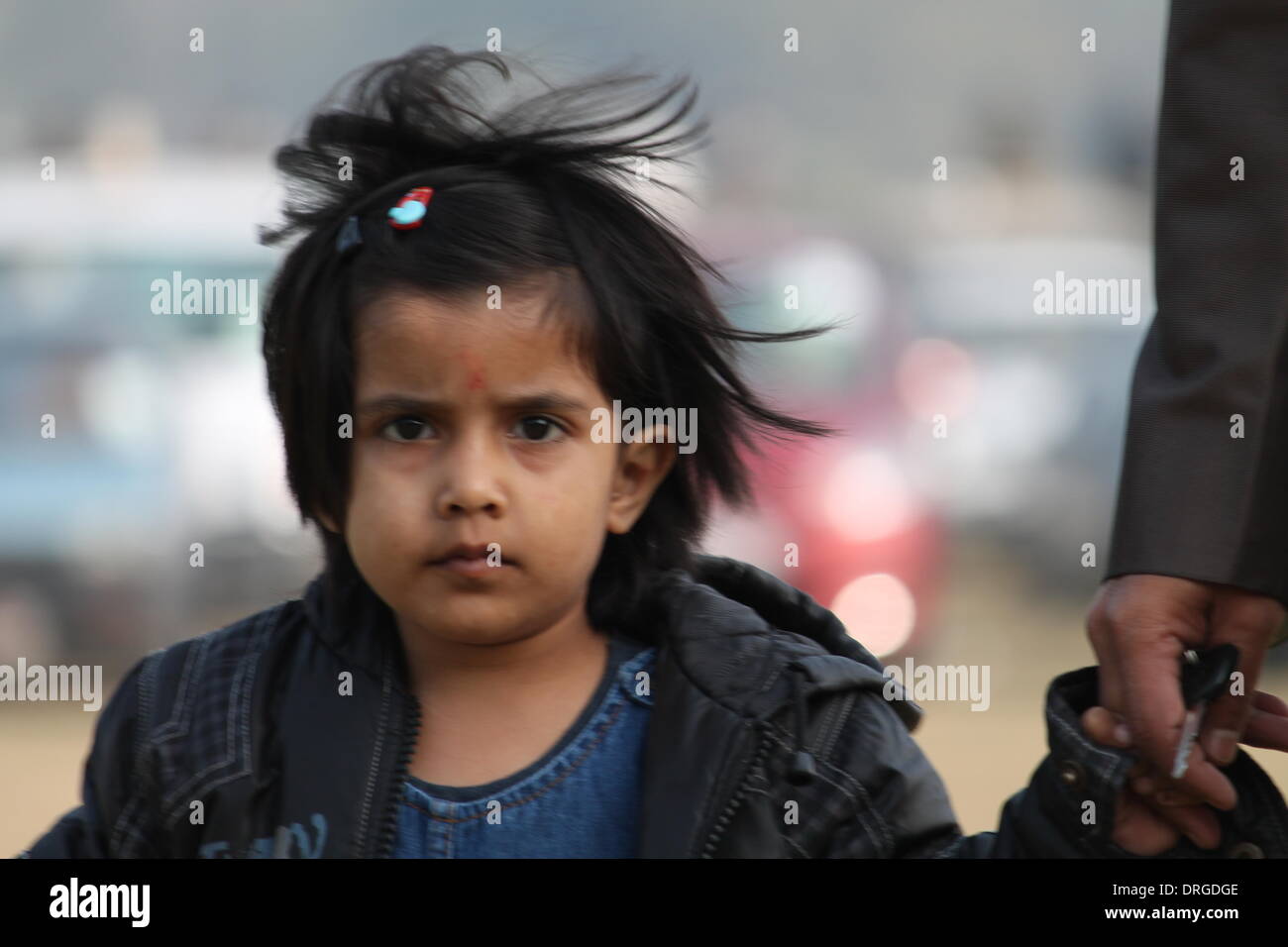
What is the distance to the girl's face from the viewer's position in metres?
2.06

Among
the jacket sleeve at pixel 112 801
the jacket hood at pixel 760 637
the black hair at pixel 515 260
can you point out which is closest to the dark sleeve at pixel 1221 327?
the jacket hood at pixel 760 637

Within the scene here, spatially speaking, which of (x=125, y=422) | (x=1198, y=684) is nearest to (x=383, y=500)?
(x=1198, y=684)

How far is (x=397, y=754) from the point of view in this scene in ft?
6.90

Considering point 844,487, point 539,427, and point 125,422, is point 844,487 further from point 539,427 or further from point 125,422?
point 539,427

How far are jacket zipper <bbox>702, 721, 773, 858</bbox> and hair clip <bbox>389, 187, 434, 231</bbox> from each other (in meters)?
0.82

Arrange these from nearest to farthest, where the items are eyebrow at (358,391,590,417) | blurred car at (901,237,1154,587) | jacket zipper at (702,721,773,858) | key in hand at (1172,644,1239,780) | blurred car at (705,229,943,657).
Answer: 1. key in hand at (1172,644,1239,780)
2. jacket zipper at (702,721,773,858)
3. eyebrow at (358,391,590,417)
4. blurred car at (705,229,943,657)
5. blurred car at (901,237,1154,587)

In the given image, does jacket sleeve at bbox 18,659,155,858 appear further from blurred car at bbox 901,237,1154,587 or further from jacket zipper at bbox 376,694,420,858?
blurred car at bbox 901,237,1154,587

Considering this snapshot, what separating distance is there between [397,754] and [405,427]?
1.40 feet

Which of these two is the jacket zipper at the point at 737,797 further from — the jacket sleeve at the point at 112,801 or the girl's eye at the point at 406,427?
the jacket sleeve at the point at 112,801

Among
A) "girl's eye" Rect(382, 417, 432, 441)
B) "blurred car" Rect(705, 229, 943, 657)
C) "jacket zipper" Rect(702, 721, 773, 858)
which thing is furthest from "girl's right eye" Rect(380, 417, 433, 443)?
"blurred car" Rect(705, 229, 943, 657)

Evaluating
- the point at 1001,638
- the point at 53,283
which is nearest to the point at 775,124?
the point at 1001,638

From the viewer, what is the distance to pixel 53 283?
8688mm
